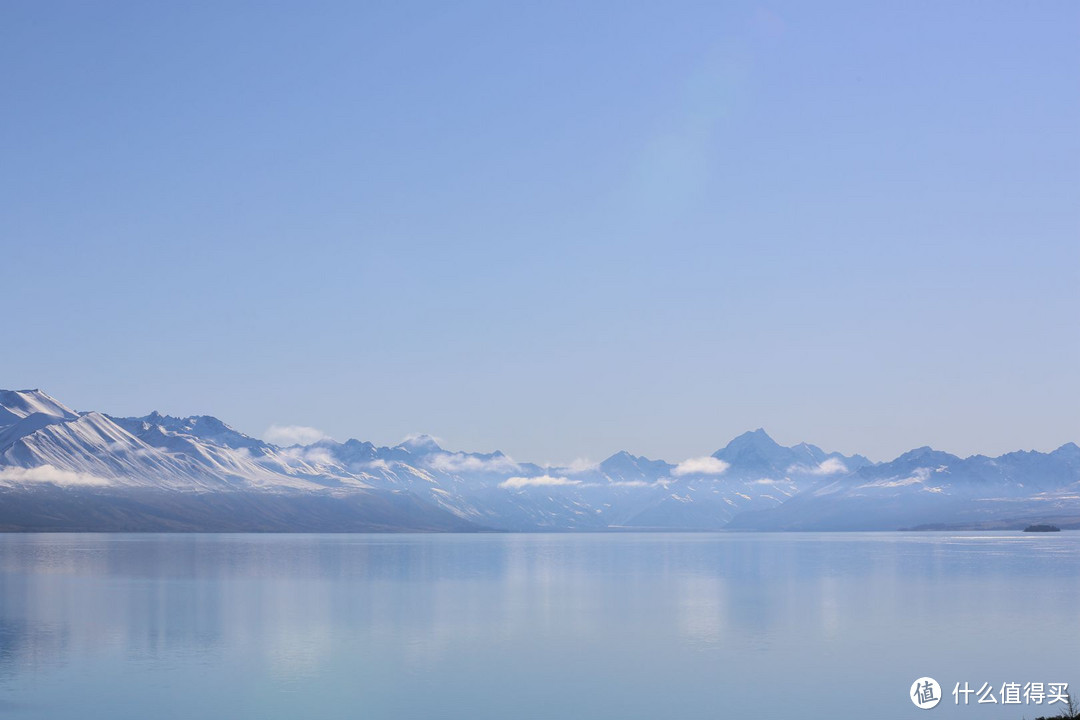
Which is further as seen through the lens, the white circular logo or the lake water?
the white circular logo

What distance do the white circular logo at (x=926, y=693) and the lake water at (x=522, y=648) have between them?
0.59 meters

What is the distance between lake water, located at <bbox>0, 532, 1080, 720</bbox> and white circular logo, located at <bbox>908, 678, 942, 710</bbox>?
595mm

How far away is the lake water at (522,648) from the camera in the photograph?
5031 cm

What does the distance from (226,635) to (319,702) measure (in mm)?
25512

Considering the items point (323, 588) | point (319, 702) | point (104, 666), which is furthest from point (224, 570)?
point (319, 702)

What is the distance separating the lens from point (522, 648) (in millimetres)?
67938

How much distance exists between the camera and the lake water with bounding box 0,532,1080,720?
50.3m

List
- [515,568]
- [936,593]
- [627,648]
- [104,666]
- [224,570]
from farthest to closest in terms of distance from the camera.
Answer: [515,568] → [224,570] → [936,593] → [627,648] → [104,666]

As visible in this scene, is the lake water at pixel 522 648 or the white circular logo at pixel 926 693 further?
the white circular logo at pixel 926 693

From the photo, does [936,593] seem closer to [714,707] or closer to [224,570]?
[714,707]

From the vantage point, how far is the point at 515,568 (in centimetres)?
16350

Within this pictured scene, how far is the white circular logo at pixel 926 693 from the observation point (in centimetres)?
5066

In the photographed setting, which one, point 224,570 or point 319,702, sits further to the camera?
point 224,570

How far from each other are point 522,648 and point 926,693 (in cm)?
2622
